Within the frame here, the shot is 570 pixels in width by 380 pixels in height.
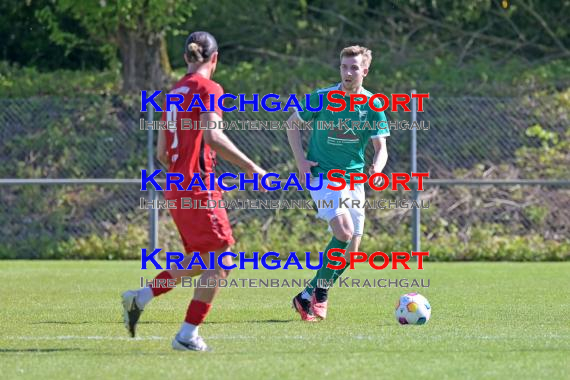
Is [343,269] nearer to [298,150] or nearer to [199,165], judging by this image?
[298,150]

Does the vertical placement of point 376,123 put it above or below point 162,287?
above

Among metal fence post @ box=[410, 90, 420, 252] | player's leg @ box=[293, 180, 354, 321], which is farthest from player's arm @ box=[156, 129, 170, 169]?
metal fence post @ box=[410, 90, 420, 252]

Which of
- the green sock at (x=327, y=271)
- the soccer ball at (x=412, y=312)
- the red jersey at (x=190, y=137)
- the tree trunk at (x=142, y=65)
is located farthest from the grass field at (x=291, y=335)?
the tree trunk at (x=142, y=65)

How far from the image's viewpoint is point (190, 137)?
7.39 metres

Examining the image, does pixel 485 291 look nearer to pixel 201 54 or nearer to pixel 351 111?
pixel 351 111

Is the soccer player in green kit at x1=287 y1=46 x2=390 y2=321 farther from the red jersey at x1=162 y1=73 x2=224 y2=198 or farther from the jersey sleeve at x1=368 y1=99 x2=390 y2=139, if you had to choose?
the red jersey at x1=162 y1=73 x2=224 y2=198

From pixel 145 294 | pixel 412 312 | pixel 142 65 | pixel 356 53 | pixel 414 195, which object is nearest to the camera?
pixel 145 294

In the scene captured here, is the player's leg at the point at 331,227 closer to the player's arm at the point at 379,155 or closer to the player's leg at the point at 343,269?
the player's leg at the point at 343,269

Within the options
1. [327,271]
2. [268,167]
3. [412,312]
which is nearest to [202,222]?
[412,312]

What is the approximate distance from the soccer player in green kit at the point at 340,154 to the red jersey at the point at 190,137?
2217 mm

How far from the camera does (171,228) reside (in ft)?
59.3

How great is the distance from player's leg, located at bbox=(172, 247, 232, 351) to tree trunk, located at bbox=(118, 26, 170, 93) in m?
13.3

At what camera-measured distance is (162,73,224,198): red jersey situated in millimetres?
7277

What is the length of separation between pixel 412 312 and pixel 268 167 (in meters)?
10.1
